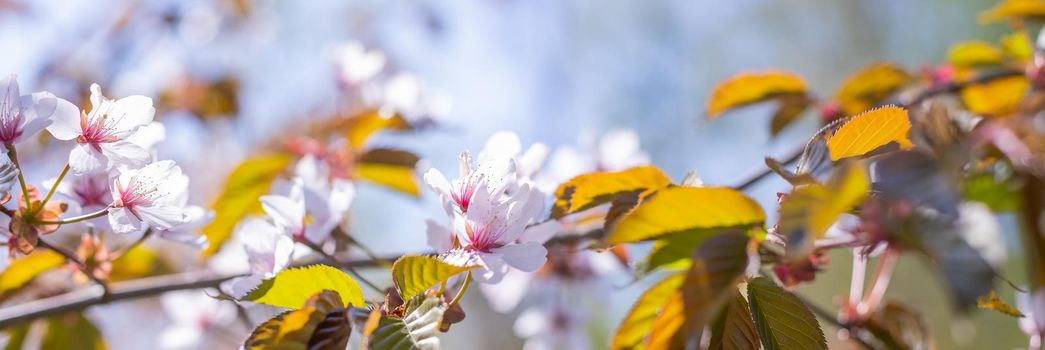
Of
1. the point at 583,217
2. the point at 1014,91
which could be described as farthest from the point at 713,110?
the point at 1014,91

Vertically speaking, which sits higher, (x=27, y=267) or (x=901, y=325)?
(x=27, y=267)

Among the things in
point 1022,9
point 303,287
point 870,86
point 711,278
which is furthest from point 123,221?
point 1022,9


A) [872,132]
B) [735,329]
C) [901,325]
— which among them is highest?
[872,132]

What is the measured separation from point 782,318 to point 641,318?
0.09 m

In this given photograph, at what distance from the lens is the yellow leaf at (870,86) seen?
0.84 meters

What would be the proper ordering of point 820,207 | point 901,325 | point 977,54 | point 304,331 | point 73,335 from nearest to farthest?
point 820,207, point 304,331, point 901,325, point 73,335, point 977,54

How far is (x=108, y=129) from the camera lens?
20.1 inches

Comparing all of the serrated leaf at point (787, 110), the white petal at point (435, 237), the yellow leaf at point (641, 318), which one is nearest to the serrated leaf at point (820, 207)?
the yellow leaf at point (641, 318)

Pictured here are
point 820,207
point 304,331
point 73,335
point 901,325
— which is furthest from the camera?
point 73,335

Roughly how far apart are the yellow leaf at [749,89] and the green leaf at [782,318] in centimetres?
37

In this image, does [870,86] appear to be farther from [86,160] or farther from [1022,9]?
[86,160]

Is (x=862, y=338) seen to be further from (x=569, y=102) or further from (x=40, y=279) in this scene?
(x=569, y=102)

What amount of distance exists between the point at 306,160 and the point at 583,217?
0.35 metres

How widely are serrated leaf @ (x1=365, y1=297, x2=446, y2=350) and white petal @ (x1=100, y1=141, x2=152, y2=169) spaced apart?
0.21 meters
